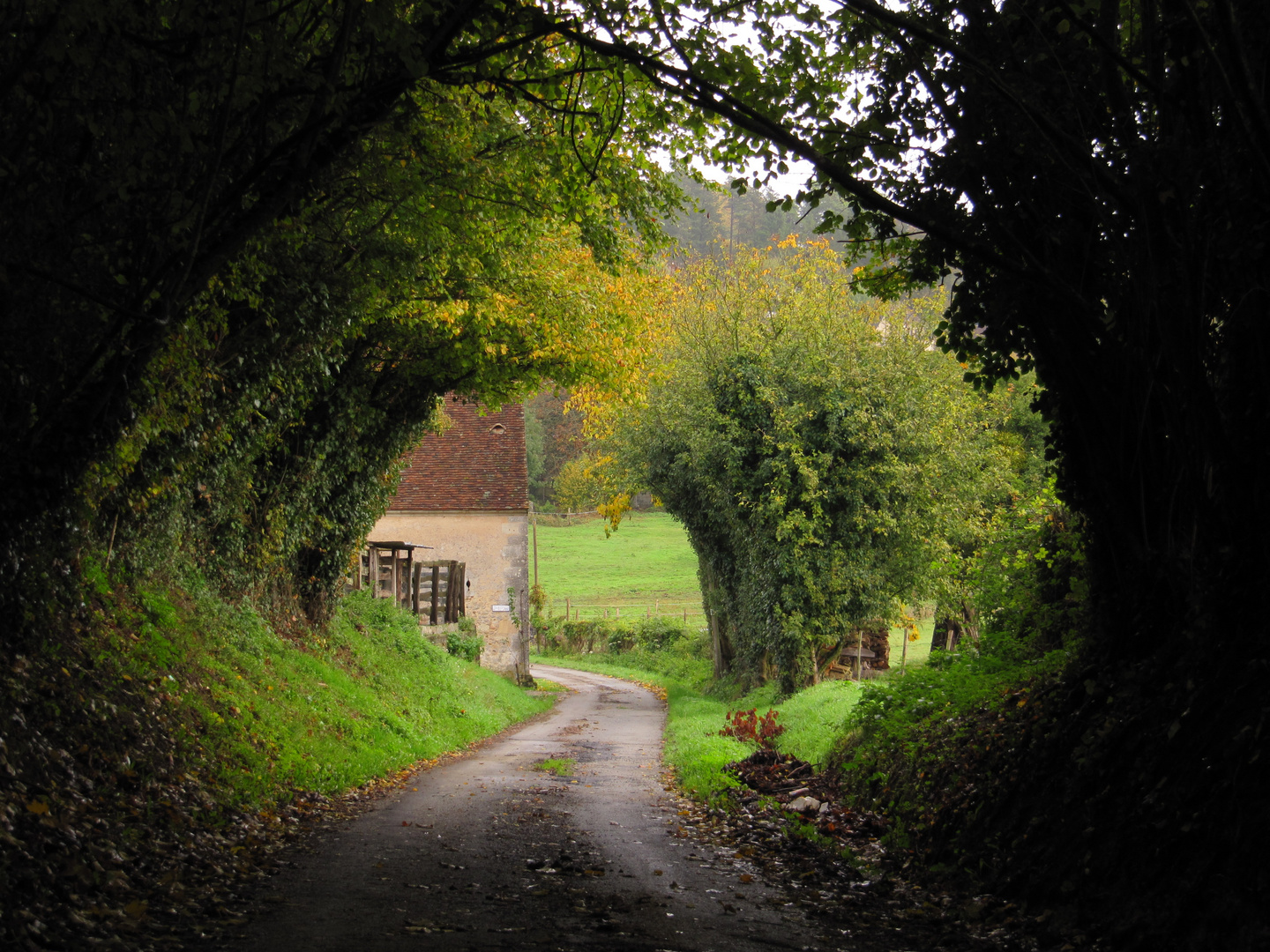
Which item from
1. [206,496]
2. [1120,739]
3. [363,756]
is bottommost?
[363,756]

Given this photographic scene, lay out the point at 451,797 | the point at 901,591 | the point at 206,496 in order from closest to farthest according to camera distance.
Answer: the point at 451,797, the point at 206,496, the point at 901,591

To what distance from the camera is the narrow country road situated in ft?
17.9

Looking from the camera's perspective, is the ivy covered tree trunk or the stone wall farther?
the stone wall

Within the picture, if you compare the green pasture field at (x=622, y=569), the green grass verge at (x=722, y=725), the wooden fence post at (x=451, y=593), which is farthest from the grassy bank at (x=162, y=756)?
the green pasture field at (x=622, y=569)

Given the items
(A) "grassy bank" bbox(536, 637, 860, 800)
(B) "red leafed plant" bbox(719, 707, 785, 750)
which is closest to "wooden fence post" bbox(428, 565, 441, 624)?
(A) "grassy bank" bbox(536, 637, 860, 800)

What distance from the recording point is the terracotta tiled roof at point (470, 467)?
34.1 metres

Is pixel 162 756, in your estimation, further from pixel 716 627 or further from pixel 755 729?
pixel 716 627

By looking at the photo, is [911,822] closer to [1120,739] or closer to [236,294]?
[1120,739]

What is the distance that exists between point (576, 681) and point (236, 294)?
3052 centimetres

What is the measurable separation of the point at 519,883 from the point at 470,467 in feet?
94.5

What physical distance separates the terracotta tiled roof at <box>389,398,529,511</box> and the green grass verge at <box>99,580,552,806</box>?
38.1ft

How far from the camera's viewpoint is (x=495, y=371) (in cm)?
1736

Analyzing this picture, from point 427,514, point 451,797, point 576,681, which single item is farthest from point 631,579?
point 451,797

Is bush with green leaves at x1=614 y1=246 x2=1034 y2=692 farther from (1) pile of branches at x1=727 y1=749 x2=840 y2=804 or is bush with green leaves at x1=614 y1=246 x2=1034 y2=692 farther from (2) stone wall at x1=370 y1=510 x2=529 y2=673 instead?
(1) pile of branches at x1=727 y1=749 x2=840 y2=804
